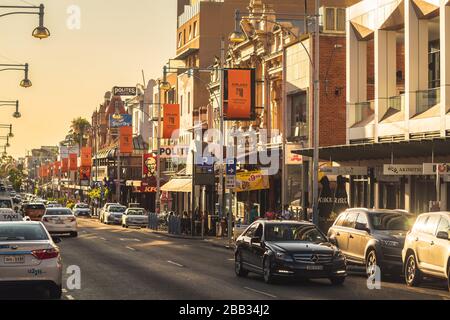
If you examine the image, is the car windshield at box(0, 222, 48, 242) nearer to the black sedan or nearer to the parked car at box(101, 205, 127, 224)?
the black sedan

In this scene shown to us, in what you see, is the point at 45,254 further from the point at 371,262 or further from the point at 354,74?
the point at 354,74

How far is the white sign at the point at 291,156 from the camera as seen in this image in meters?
50.5

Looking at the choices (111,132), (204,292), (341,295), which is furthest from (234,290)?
(111,132)

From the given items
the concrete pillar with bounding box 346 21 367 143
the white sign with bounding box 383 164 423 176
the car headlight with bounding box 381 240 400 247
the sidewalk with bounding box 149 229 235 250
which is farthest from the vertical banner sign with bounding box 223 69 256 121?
the car headlight with bounding box 381 240 400 247

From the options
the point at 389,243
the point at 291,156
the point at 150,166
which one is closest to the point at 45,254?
the point at 389,243

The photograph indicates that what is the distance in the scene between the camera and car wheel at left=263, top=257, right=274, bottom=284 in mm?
21953

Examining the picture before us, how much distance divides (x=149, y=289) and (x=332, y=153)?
20.7 metres

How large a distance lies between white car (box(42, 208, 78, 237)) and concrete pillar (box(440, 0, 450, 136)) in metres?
20.8

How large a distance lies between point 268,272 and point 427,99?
1801cm

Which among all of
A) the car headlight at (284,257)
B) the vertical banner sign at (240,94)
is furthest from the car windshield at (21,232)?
the vertical banner sign at (240,94)

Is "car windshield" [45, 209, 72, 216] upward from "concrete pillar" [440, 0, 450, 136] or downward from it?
downward

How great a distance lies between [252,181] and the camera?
52.5 m
